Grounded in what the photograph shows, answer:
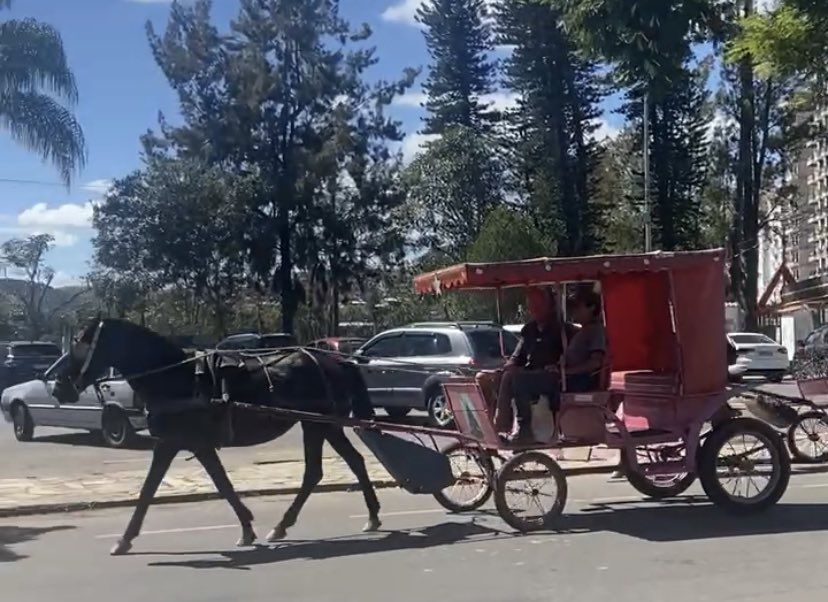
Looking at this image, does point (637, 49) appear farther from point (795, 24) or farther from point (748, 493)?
point (748, 493)

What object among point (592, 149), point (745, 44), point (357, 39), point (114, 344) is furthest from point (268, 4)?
point (114, 344)

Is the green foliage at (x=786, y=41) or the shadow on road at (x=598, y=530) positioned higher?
the green foliage at (x=786, y=41)

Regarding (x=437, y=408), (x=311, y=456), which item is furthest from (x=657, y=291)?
(x=437, y=408)

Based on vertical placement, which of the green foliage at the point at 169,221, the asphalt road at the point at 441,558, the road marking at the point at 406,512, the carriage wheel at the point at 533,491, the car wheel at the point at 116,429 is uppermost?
the green foliage at the point at 169,221

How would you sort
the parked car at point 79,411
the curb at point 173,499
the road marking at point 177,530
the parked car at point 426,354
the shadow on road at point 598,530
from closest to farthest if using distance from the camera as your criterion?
the shadow on road at point 598,530 → the road marking at point 177,530 → the curb at point 173,499 → the parked car at point 79,411 → the parked car at point 426,354

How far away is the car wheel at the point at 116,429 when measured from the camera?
58.3 feet

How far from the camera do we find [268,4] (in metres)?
47.5

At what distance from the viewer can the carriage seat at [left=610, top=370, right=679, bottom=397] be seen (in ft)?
36.1

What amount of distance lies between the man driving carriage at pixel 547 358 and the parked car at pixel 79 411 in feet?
24.2

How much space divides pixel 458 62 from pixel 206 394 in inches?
1760

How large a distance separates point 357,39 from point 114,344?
40.1 meters

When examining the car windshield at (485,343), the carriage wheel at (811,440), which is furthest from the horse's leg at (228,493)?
the car windshield at (485,343)

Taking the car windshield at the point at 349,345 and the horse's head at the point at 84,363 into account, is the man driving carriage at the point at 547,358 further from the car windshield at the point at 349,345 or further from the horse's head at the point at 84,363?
the car windshield at the point at 349,345

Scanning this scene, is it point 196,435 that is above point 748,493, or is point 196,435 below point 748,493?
above
